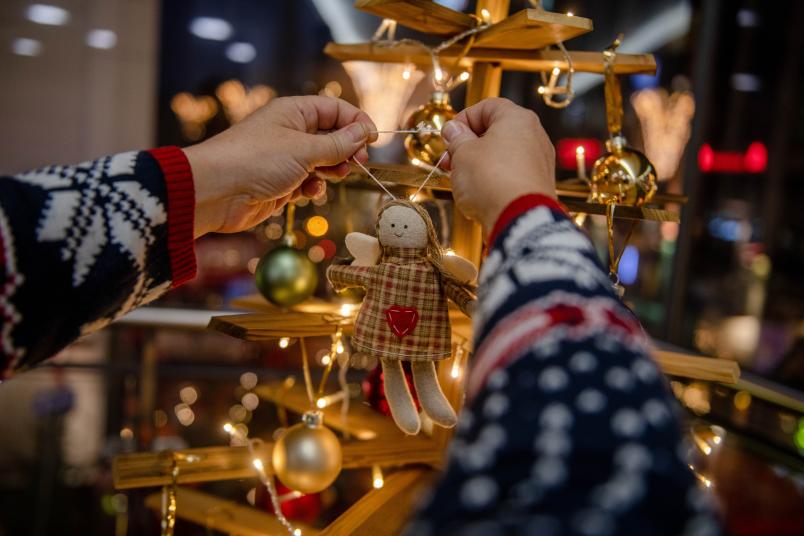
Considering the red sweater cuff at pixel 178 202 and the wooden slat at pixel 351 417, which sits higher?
the red sweater cuff at pixel 178 202

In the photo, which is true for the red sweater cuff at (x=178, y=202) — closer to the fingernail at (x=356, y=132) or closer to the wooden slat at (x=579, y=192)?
the fingernail at (x=356, y=132)

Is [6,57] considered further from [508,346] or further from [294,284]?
[508,346]

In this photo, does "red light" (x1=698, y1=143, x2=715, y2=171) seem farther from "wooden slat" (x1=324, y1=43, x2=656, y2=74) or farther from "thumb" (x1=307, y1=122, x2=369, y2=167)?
"thumb" (x1=307, y1=122, x2=369, y2=167)

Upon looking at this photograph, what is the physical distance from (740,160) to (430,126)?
206 centimetres

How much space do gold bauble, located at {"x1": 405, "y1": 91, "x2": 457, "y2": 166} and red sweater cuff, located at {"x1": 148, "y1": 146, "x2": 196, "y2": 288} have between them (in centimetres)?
36

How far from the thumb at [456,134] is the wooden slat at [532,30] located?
0.20 m

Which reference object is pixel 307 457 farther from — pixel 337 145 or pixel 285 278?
pixel 337 145

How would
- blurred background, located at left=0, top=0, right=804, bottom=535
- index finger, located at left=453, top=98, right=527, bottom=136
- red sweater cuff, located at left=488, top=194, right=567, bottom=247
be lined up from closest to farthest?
red sweater cuff, located at left=488, top=194, right=567, bottom=247
index finger, located at left=453, top=98, right=527, bottom=136
blurred background, located at left=0, top=0, right=804, bottom=535

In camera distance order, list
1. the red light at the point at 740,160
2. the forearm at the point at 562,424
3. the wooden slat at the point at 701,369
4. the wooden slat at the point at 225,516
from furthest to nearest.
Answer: the red light at the point at 740,160 → the wooden slat at the point at 225,516 → the wooden slat at the point at 701,369 → the forearm at the point at 562,424

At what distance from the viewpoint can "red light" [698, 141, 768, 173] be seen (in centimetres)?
243

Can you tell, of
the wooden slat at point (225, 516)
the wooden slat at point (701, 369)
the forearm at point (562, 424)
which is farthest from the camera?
the wooden slat at point (225, 516)

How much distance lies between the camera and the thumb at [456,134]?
683mm

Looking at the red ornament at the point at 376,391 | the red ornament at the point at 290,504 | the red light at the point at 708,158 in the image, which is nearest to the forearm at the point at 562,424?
the red ornament at the point at 376,391

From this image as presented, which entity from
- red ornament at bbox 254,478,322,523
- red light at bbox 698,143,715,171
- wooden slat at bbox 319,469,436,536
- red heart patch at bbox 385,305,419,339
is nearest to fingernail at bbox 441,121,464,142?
red heart patch at bbox 385,305,419,339
